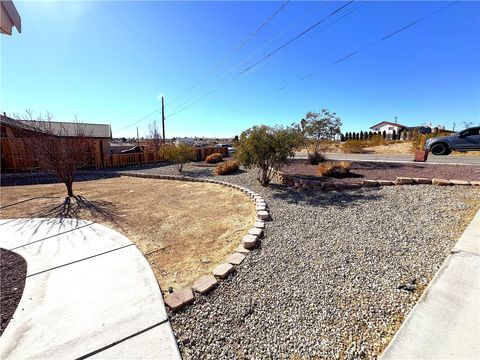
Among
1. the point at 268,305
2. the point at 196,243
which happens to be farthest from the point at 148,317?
the point at 196,243

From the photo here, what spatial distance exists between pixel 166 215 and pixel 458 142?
14024mm

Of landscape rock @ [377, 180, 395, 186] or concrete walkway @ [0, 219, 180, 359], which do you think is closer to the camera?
concrete walkway @ [0, 219, 180, 359]

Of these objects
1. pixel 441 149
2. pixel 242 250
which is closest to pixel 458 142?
pixel 441 149

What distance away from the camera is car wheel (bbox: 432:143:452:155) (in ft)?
37.1

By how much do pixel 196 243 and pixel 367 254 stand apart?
2.54 metres

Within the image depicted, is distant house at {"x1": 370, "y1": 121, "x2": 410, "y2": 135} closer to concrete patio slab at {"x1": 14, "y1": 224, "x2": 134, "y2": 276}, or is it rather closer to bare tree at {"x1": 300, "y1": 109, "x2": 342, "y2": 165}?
bare tree at {"x1": 300, "y1": 109, "x2": 342, "y2": 165}

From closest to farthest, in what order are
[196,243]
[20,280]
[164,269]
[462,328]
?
[462,328] → [20,280] → [164,269] → [196,243]

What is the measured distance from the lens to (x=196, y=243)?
3.57 m

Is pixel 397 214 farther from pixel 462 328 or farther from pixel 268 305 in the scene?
pixel 268 305

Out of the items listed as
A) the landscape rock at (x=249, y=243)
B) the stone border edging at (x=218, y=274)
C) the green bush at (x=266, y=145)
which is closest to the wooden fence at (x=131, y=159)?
the green bush at (x=266, y=145)

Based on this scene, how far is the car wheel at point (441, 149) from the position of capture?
37.1 ft

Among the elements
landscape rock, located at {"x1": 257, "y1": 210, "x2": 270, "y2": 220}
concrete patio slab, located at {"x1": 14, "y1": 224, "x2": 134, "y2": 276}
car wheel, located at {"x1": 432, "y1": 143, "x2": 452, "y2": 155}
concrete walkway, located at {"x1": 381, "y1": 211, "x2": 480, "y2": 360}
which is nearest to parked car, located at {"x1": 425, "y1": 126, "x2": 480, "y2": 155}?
car wheel, located at {"x1": 432, "y1": 143, "x2": 452, "y2": 155}

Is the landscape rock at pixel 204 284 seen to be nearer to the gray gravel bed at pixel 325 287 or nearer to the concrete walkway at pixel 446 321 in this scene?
the gray gravel bed at pixel 325 287

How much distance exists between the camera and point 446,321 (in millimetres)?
1752
